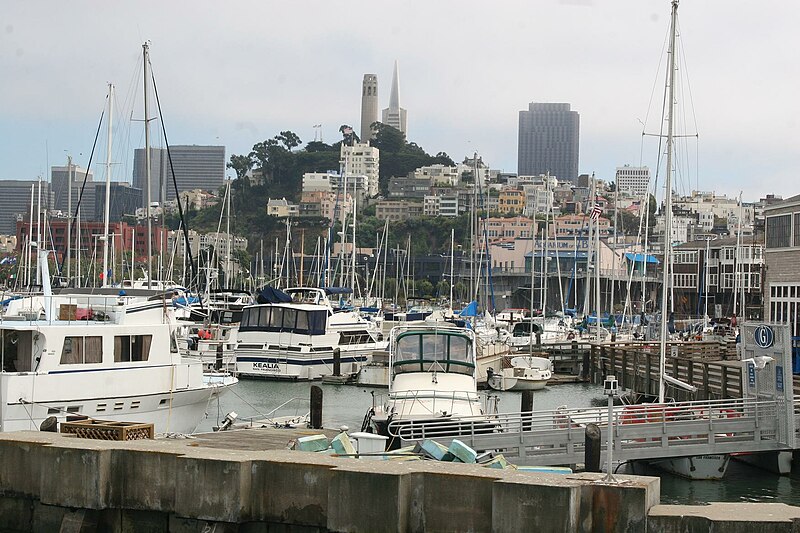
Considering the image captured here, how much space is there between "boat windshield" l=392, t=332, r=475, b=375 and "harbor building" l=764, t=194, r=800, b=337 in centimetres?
1501

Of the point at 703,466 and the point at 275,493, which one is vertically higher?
the point at 275,493

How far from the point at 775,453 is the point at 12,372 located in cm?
1853

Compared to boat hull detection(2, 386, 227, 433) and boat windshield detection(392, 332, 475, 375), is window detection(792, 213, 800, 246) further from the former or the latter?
boat hull detection(2, 386, 227, 433)

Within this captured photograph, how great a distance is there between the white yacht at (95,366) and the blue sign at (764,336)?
48.7 ft

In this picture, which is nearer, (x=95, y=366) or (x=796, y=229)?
(x=95, y=366)

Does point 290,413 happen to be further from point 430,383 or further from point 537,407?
point 430,383

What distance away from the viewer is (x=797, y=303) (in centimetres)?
4050

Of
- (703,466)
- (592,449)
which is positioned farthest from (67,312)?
(703,466)

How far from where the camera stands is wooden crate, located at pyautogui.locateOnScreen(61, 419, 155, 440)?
20.2 m

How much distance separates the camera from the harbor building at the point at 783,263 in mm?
40656

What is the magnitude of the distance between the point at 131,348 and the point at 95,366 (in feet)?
4.25

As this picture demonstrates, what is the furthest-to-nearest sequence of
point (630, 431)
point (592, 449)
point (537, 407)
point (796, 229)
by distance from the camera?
point (537, 407) < point (796, 229) < point (630, 431) < point (592, 449)

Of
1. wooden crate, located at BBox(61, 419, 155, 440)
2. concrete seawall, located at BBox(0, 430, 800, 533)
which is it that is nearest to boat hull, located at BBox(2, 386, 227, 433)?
wooden crate, located at BBox(61, 419, 155, 440)

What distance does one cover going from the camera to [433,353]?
29.9 m
